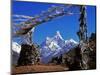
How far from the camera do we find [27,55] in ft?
8.81

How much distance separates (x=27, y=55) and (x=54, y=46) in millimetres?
335

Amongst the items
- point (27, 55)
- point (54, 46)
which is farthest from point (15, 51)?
point (54, 46)

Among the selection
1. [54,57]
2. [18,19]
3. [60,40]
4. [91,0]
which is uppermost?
[91,0]

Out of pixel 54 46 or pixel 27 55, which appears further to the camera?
pixel 54 46

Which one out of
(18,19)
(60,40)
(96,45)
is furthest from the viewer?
(96,45)

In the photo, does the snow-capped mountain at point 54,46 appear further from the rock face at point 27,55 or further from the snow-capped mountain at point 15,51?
the snow-capped mountain at point 15,51

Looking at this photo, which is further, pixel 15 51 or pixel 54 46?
pixel 54 46

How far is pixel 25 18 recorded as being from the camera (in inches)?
105

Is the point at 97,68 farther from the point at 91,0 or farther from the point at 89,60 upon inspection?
the point at 91,0

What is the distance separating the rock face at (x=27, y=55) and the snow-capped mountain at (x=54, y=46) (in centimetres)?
9

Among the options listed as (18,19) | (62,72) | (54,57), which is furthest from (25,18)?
(62,72)

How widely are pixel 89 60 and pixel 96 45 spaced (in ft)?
0.69

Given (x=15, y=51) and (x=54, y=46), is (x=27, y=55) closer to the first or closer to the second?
(x=15, y=51)

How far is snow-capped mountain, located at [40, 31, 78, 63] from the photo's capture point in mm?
2754
